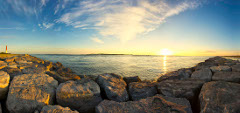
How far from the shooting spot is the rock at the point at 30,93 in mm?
3288

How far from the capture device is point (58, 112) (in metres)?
2.87

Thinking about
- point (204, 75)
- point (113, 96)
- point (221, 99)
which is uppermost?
point (204, 75)

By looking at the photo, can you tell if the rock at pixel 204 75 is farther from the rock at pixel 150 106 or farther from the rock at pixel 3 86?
the rock at pixel 3 86

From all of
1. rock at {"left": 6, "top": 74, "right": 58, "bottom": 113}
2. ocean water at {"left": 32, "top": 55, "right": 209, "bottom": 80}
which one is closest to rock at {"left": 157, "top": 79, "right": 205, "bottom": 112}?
rock at {"left": 6, "top": 74, "right": 58, "bottom": 113}

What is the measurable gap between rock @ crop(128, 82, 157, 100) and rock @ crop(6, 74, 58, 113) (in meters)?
3.10

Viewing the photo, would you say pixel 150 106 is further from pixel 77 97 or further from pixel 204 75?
pixel 204 75

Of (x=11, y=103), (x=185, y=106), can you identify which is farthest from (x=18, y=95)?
(x=185, y=106)

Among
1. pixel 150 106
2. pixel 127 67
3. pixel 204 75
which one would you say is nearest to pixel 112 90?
pixel 150 106

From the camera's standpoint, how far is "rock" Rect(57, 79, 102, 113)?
3.80 meters

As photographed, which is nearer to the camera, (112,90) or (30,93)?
(30,93)

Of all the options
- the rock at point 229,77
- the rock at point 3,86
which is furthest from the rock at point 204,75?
the rock at point 3,86

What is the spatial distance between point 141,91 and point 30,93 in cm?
404

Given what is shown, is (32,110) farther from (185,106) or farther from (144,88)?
(185,106)

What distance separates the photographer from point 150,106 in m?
3.42
